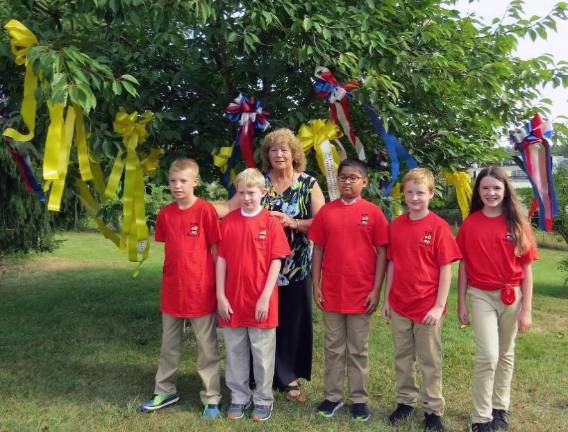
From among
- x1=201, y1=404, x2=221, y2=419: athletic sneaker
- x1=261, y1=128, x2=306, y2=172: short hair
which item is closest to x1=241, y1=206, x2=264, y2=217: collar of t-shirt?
x1=261, y1=128, x2=306, y2=172: short hair

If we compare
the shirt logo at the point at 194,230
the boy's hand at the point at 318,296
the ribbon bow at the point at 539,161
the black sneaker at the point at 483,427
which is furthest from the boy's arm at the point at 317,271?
the ribbon bow at the point at 539,161

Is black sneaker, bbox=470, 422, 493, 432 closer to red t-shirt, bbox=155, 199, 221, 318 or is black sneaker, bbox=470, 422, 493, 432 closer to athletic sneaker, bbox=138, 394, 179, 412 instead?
red t-shirt, bbox=155, 199, 221, 318

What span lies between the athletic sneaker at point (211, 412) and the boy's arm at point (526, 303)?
1.88 m

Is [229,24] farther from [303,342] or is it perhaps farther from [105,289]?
[105,289]

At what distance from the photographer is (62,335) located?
5707mm

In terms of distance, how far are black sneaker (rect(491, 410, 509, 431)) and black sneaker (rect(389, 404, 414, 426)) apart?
0.47 metres

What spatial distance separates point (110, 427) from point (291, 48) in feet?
9.13

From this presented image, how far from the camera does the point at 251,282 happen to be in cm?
322

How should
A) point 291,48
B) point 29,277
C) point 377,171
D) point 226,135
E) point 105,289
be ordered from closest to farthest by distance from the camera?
point 291,48 → point 226,135 → point 377,171 → point 105,289 → point 29,277

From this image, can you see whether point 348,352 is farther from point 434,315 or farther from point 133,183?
point 133,183

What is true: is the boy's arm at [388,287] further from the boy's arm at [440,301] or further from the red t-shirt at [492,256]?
the red t-shirt at [492,256]

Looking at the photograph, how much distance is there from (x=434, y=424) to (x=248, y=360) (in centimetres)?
116

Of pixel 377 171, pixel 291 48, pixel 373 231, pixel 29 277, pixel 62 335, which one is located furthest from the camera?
pixel 29 277

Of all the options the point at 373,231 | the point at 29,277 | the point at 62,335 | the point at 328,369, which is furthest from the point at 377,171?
the point at 29,277
